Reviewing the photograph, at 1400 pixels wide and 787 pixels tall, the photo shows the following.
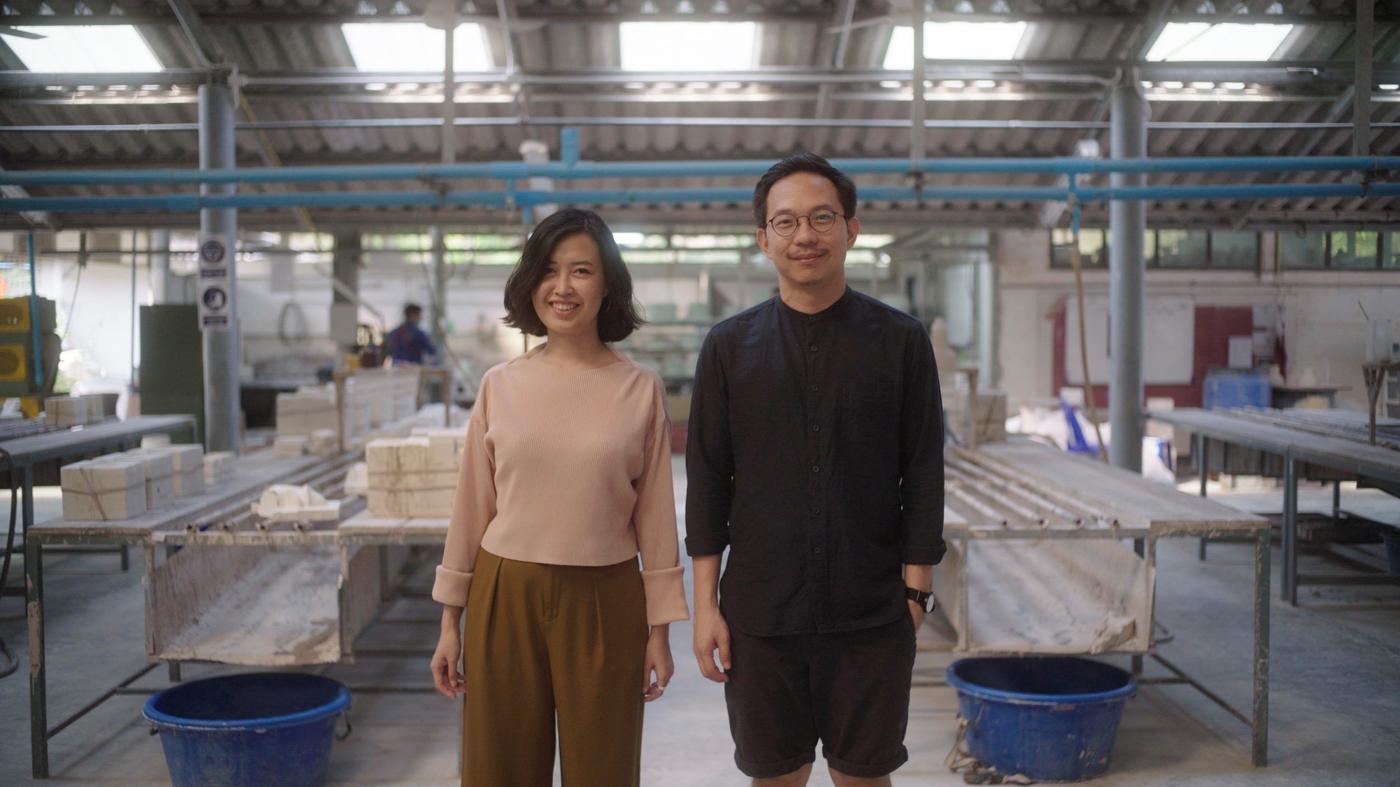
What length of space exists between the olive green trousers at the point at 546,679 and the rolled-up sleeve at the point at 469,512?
0.39ft

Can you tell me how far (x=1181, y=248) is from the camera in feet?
32.3

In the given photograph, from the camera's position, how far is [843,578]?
270 cm

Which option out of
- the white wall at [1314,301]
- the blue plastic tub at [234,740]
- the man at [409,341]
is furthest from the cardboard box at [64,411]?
the white wall at [1314,301]

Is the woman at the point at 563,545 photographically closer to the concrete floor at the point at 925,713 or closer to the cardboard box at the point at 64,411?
the concrete floor at the point at 925,713

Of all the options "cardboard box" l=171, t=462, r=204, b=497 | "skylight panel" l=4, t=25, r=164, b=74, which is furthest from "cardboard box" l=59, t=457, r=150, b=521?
"skylight panel" l=4, t=25, r=164, b=74

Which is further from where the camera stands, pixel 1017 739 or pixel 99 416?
pixel 99 416

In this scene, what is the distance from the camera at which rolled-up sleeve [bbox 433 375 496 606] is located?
9.09 ft

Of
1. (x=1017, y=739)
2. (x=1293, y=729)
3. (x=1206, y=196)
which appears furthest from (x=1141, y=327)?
(x=1017, y=739)

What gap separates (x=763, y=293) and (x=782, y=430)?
16198mm

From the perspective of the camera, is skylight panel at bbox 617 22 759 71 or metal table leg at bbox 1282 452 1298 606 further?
skylight panel at bbox 617 22 759 71

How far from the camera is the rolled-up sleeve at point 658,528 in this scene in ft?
9.05

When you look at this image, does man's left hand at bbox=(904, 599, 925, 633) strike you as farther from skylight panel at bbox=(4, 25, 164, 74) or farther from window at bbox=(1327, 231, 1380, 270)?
skylight panel at bbox=(4, 25, 164, 74)

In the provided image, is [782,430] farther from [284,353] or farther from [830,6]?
[284,353]

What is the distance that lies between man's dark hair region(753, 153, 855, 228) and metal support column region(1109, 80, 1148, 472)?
7.15 meters
